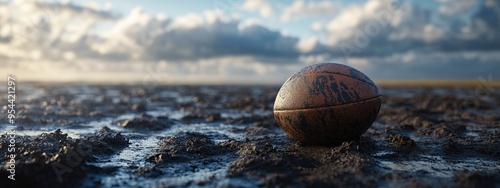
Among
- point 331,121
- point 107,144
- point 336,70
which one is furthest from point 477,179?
point 107,144

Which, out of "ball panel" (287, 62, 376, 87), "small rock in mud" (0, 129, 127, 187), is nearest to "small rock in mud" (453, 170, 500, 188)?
"ball panel" (287, 62, 376, 87)

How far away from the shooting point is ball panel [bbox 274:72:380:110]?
665cm

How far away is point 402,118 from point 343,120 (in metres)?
6.31

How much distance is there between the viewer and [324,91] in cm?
670

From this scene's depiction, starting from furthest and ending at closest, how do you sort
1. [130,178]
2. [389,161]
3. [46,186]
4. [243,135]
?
[243,135], [389,161], [130,178], [46,186]

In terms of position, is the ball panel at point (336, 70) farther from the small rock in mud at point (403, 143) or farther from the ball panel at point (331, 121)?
the small rock in mud at point (403, 143)

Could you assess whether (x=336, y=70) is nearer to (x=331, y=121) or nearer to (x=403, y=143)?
(x=331, y=121)

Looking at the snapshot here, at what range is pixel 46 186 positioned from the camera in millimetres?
4844

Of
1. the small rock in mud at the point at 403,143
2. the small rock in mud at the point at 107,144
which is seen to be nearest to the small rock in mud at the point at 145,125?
the small rock in mud at the point at 107,144

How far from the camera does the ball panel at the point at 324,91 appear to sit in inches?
262

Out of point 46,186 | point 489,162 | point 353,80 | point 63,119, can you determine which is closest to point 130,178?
point 46,186

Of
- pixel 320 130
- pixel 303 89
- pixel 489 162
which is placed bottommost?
pixel 489 162

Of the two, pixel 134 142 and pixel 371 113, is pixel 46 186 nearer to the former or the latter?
pixel 134 142

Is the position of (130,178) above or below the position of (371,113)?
below
